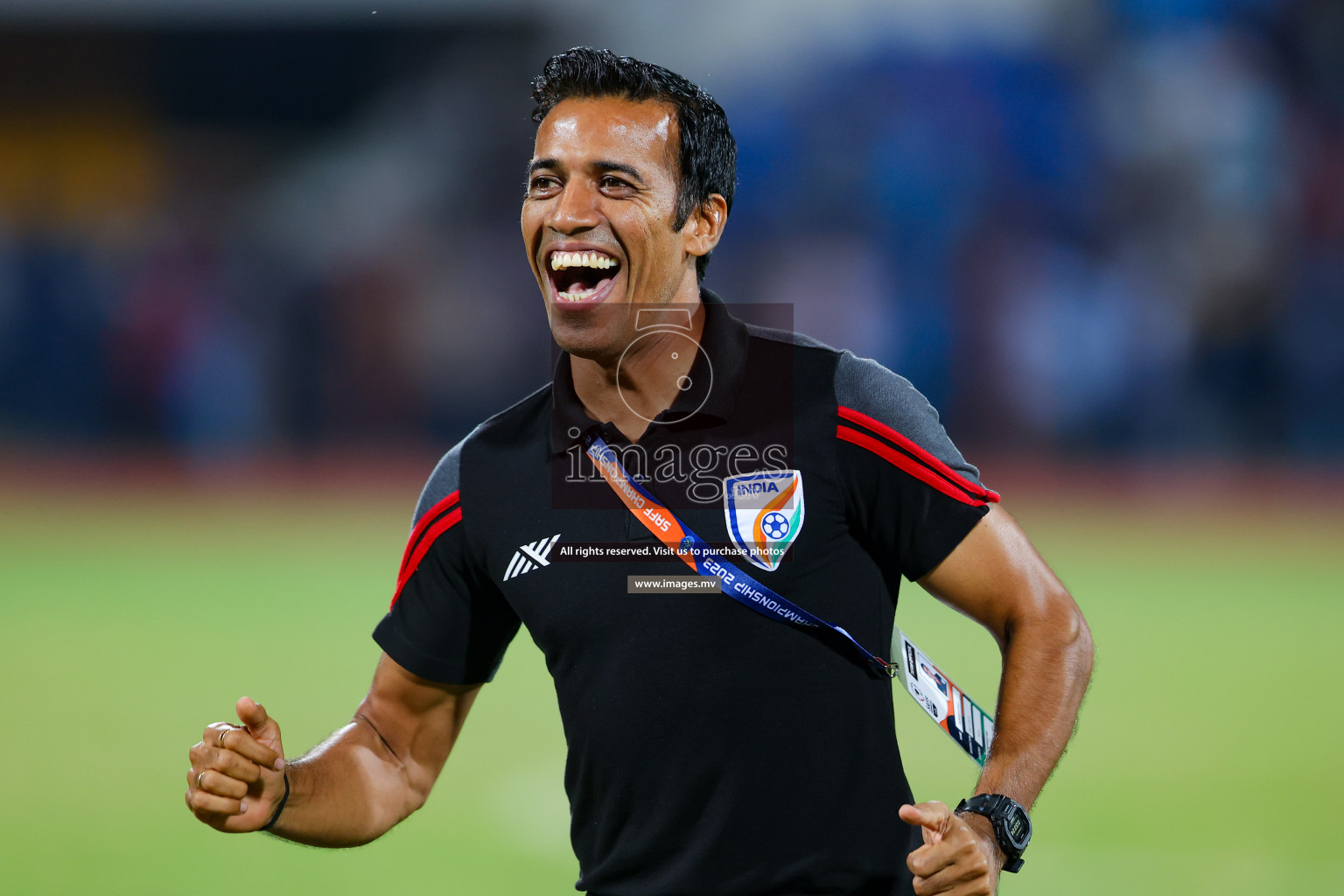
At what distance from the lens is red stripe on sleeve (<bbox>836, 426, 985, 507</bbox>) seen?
107 inches

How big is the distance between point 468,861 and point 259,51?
18.4 meters

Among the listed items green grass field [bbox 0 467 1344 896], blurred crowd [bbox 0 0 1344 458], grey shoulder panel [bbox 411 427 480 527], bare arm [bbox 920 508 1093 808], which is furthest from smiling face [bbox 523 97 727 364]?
blurred crowd [bbox 0 0 1344 458]

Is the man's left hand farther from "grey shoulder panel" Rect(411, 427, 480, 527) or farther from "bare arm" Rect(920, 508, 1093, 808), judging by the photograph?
"grey shoulder panel" Rect(411, 427, 480, 527)

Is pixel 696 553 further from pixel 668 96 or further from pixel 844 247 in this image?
pixel 844 247

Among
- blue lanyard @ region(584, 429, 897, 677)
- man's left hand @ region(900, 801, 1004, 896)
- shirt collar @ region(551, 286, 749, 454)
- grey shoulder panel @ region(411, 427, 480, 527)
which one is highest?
shirt collar @ region(551, 286, 749, 454)

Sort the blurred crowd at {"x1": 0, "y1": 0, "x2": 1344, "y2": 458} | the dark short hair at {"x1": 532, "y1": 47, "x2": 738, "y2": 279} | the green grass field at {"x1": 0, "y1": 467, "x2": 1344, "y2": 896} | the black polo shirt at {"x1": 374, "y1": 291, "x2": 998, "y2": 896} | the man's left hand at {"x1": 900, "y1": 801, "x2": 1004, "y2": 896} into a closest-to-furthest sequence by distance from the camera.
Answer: the man's left hand at {"x1": 900, "y1": 801, "x2": 1004, "y2": 896}
the black polo shirt at {"x1": 374, "y1": 291, "x2": 998, "y2": 896}
the dark short hair at {"x1": 532, "y1": 47, "x2": 738, "y2": 279}
the green grass field at {"x1": 0, "y1": 467, "x2": 1344, "y2": 896}
the blurred crowd at {"x1": 0, "y1": 0, "x2": 1344, "y2": 458}

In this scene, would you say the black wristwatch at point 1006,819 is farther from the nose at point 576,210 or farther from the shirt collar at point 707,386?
the nose at point 576,210

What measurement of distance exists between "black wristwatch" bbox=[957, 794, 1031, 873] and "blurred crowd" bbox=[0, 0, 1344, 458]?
522 inches

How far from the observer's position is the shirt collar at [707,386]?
9.53 ft

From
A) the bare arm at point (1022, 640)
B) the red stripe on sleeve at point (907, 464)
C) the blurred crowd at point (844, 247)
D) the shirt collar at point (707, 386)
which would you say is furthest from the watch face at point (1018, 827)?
the blurred crowd at point (844, 247)

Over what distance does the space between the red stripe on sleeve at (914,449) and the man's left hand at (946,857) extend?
2.02ft

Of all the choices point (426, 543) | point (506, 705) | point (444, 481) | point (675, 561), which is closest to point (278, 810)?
point (426, 543)

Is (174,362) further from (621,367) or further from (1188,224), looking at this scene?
(621,367)

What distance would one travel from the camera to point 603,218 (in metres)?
2.92
